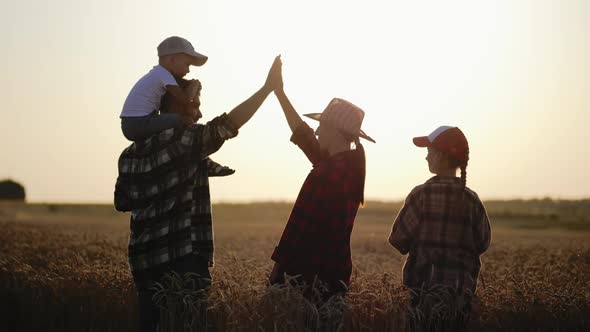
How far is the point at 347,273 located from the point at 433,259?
2.52 feet

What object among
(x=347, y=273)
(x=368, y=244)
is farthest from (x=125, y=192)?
(x=368, y=244)

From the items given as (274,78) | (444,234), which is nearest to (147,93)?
(274,78)

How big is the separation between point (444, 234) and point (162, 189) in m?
2.34

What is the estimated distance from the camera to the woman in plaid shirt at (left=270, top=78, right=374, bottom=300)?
6.25 m

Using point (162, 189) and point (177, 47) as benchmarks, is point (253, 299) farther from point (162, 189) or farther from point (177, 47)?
point (177, 47)

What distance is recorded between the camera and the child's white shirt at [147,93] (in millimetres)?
5965

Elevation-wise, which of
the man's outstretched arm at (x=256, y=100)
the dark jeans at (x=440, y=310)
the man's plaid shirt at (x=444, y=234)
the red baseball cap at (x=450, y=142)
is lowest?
the dark jeans at (x=440, y=310)

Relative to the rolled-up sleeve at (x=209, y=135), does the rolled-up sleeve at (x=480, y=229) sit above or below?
below

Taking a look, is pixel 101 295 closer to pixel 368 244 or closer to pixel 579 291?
pixel 579 291

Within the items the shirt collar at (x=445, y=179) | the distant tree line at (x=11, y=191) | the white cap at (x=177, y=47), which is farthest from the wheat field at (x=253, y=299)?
the distant tree line at (x=11, y=191)

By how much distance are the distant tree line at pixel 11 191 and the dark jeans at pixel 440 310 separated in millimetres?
65121

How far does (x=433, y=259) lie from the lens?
6.61 metres

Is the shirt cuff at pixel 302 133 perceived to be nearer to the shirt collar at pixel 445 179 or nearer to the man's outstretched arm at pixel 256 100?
the man's outstretched arm at pixel 256 100

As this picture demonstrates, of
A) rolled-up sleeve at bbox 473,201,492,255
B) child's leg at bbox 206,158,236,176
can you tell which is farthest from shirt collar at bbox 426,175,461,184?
child's leg at bbox 206,158,236,176
